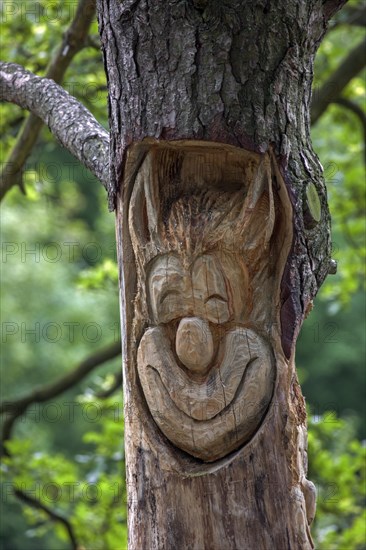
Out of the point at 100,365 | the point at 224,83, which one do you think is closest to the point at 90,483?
the point at 100,365

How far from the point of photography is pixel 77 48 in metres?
3.51

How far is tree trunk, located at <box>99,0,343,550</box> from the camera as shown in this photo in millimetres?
2131

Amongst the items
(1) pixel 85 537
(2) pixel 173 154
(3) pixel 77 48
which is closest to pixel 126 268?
(2) pixel 173 154

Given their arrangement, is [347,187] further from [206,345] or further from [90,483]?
[206,345]

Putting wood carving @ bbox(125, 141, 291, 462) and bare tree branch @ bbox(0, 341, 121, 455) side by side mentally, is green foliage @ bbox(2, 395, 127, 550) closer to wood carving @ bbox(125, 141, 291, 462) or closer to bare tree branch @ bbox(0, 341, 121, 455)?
bare tree branch @ bbox(0, 341, 121, 455)

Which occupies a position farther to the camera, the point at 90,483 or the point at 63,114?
the point at 90,483

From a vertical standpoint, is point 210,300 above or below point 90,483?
above

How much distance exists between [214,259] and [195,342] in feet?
0.69

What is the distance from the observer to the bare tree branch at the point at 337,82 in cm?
464

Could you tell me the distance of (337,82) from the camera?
4691mm

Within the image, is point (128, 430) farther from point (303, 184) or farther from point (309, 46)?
point (309, 46)

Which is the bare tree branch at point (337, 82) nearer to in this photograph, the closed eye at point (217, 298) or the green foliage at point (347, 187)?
the green foliage at point (347, 187)

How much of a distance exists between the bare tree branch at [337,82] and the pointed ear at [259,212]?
2.53m

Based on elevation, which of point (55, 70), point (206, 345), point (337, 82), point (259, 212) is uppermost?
point (337, 82)
